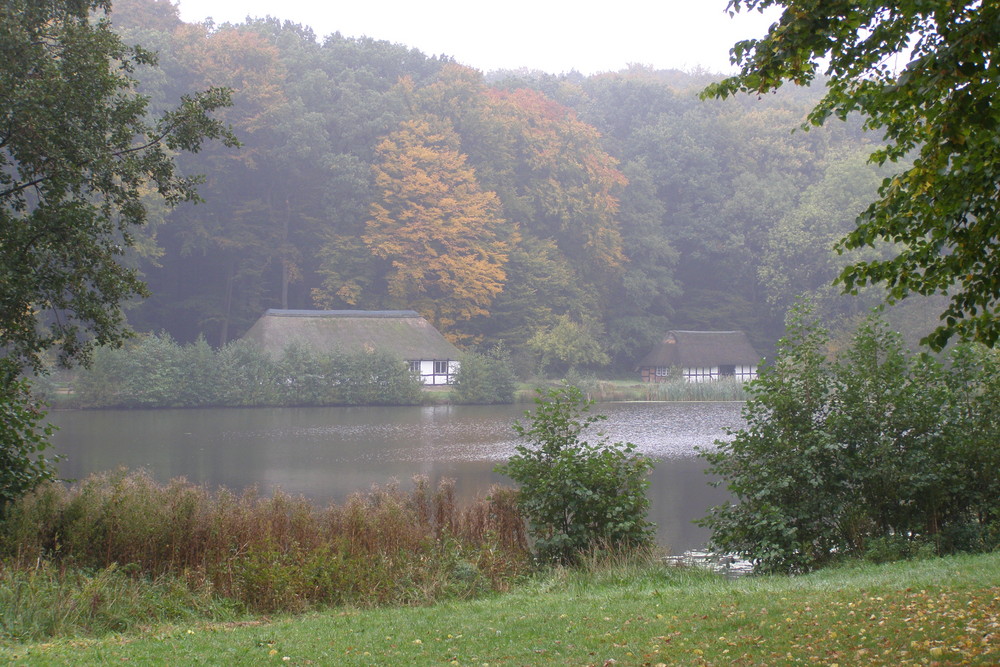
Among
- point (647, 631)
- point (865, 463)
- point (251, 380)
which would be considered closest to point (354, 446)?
point (251, 380)

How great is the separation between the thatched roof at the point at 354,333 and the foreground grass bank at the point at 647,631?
30614 mm

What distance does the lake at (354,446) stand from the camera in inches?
687

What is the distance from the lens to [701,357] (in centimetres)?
4853

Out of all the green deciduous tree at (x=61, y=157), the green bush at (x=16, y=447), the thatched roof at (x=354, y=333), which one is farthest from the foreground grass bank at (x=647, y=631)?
the thatched roof at (x=354, y=333)

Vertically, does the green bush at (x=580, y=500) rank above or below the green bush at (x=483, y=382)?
below

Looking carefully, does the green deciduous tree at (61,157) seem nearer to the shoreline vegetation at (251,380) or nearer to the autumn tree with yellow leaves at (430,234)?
the shoreline vegetation at (251,380)

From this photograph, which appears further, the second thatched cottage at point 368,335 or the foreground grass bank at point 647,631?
the second thatched cottage at point 368,335

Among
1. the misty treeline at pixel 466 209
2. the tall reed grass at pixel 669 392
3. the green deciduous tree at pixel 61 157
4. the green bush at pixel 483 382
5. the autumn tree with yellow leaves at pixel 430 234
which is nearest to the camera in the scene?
the green deciduous tree at pixel 61 157

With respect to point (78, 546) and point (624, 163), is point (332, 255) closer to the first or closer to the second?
point (624, 163)

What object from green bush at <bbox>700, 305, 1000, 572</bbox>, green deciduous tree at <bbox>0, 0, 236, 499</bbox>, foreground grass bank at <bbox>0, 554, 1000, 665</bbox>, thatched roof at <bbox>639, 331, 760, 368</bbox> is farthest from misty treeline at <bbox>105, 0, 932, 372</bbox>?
foreground grass bank at <bbox>0, 554, 1000, 665</bbox>

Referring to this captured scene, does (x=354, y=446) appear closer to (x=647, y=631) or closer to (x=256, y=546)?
(x=256, y=546)

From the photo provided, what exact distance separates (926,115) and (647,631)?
3.89 metres

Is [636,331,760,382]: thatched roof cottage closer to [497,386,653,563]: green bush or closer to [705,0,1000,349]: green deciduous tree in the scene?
[497,386,653,563]: green bush

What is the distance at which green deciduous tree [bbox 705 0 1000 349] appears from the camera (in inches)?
193
